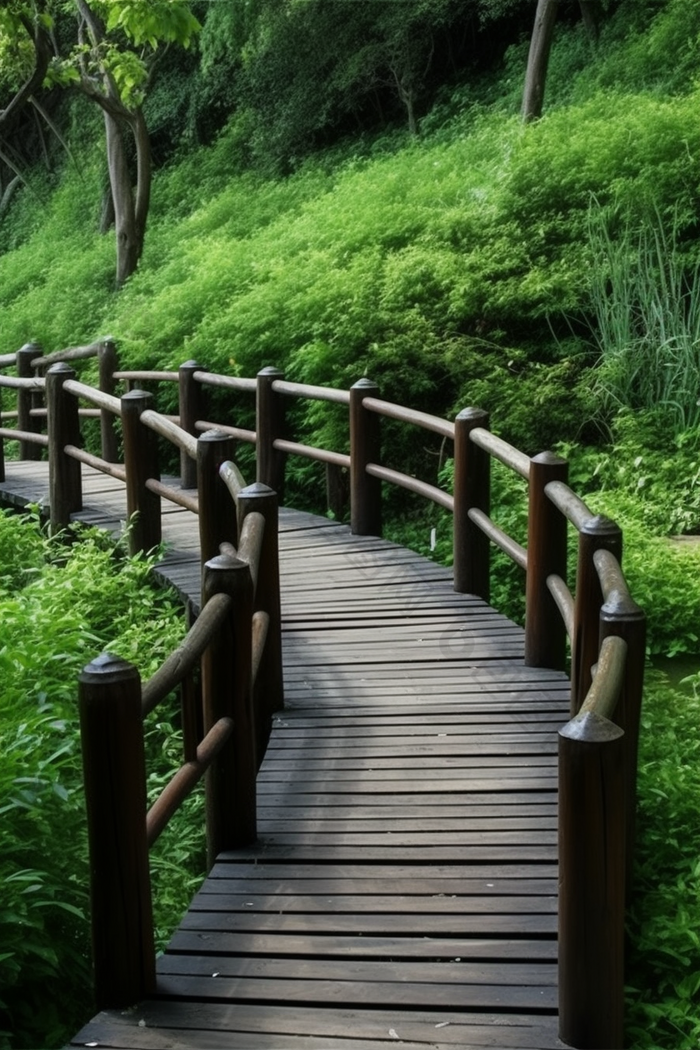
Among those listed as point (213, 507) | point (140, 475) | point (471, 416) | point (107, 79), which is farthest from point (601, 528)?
point (107, 79)

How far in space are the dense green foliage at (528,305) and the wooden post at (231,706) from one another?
524 millimetres

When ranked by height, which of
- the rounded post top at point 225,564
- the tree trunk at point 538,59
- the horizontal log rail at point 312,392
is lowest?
the rounded post top at point 225,564

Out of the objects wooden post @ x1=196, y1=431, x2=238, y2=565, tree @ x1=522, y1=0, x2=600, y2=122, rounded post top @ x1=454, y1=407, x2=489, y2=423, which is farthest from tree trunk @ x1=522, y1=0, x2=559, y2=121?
wooden post @ x1=196, y1=431, x2=238, y2=565

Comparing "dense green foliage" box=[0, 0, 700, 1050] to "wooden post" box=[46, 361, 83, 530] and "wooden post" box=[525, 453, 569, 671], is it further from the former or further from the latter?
"wooden post" box=[46, 361, 83, 530]

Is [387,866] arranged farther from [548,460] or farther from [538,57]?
[538,57]

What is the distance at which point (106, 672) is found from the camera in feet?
8.43

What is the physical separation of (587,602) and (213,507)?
196cm

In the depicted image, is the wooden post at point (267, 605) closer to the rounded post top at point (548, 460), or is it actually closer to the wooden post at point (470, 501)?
the rounded post top at point (548, 460)

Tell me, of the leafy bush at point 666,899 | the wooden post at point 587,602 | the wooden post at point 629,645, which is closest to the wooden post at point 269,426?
the leafy bush at point 666,899

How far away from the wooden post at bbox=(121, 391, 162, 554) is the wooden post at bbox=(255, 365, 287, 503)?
3.57 ft

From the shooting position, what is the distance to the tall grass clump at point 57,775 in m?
2.98

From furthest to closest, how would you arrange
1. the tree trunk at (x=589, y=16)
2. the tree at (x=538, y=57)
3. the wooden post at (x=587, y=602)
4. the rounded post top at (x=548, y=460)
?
the tree trunk at (x=589, y=16), the tree at (x=538, y=57), the rounded post top at (x=548, y=460), the wooden post at (x=587, y=602)

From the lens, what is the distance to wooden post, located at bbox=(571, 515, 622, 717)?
11.2 ft

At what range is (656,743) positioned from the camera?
15.0ft
